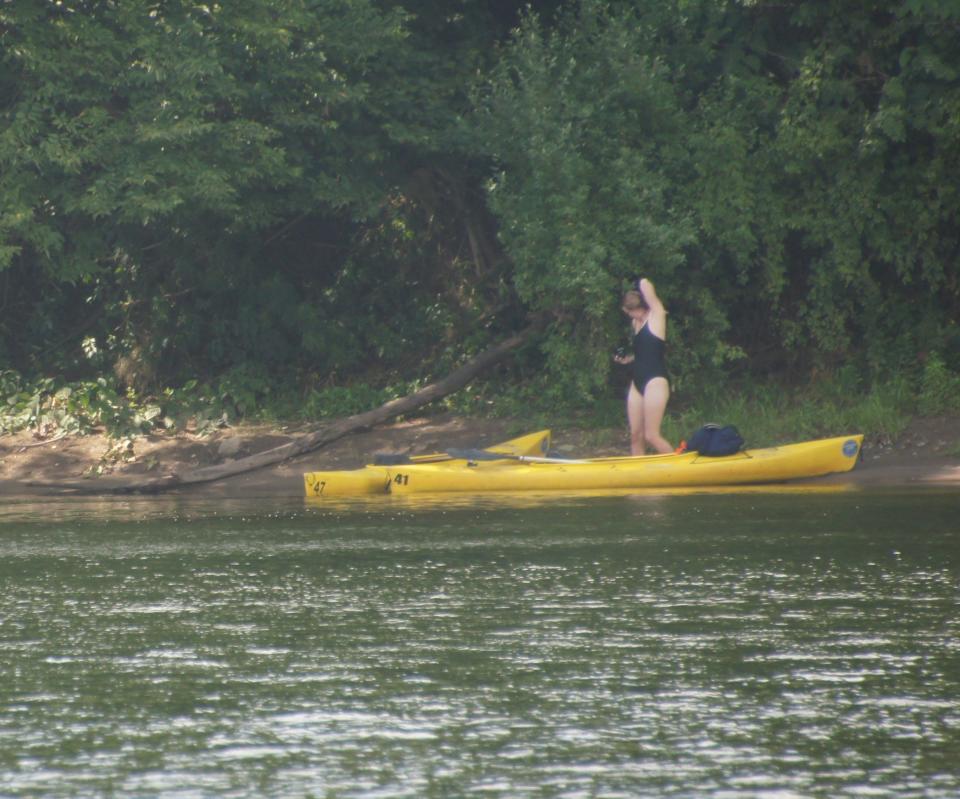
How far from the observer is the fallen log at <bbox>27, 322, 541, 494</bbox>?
17078 millimetres

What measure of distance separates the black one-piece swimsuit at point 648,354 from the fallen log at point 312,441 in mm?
4489

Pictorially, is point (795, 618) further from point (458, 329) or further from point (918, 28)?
point (458, 329)

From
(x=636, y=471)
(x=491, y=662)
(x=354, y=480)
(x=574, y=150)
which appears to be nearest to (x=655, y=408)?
(x=636, y=471)

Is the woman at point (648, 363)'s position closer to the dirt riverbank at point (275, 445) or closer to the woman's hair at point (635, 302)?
the woman's hair at point (635, 302)

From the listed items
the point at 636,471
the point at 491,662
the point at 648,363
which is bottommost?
the point at 491,662

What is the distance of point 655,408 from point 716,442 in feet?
3.66

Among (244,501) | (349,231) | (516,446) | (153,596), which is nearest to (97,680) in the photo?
(153,596)

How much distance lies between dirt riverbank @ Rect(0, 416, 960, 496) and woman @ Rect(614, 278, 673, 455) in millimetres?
2020

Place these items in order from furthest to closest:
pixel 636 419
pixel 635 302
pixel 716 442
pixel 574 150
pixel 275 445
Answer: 1. pixel 275 445
2. pixel 574 150
3. pixel 636 419
4. pixel 635 302
5. pixel 716 442

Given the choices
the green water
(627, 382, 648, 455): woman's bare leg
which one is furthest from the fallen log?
the green water

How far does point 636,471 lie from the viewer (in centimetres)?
1505

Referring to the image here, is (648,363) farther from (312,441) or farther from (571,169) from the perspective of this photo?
(312,441)

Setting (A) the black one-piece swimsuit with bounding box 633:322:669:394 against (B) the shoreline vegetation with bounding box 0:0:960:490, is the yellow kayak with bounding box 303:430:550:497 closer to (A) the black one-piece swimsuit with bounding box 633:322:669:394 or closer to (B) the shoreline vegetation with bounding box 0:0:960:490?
(A) the black one-piece swimsuit with bounding box 633:322:669:394

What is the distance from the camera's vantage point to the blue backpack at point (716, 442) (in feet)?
50.0
